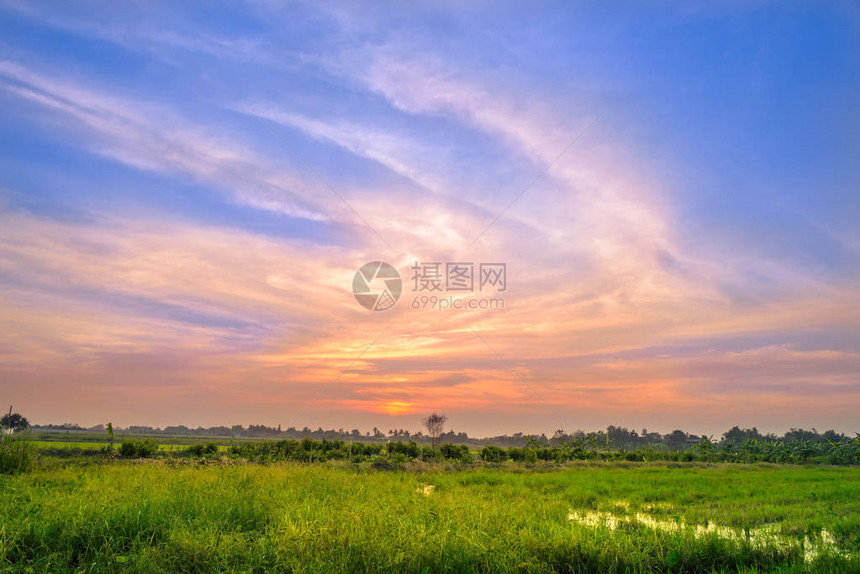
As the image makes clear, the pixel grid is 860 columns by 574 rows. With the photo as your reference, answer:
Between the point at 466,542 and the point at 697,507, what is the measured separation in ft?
25.0

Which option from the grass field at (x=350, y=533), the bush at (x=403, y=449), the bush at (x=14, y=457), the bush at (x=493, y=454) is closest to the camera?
the grass field at (x=350, y=533)

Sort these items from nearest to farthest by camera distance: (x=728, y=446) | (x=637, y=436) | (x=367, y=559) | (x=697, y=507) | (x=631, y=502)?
(x=367, y=559) < (x=697, y=507) < (x=631, y=502) < (x=728, y=446) < (x=637, y=436)

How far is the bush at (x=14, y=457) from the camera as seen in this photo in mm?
10625

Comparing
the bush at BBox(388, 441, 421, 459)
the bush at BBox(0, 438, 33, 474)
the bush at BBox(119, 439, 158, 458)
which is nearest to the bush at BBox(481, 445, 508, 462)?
the bush at BBox(388, 441, 421, 459)

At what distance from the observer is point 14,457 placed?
10.8 metres

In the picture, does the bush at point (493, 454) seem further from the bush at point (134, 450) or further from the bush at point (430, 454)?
the bush at point (134, 450)

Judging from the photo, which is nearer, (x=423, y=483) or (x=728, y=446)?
(x=423, y=483)

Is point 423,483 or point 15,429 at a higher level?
point 15,429

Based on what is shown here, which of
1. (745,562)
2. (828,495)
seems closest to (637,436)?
(828,495)

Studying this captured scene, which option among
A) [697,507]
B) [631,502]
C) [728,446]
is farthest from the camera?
[728,446]

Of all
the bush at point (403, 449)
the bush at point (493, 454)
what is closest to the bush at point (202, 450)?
the bush at point (403, 449)

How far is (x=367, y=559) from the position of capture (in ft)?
16.8

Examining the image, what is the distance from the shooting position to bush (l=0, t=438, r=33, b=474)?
10625mm

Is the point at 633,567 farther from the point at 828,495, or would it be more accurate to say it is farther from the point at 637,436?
the point at 637,436
